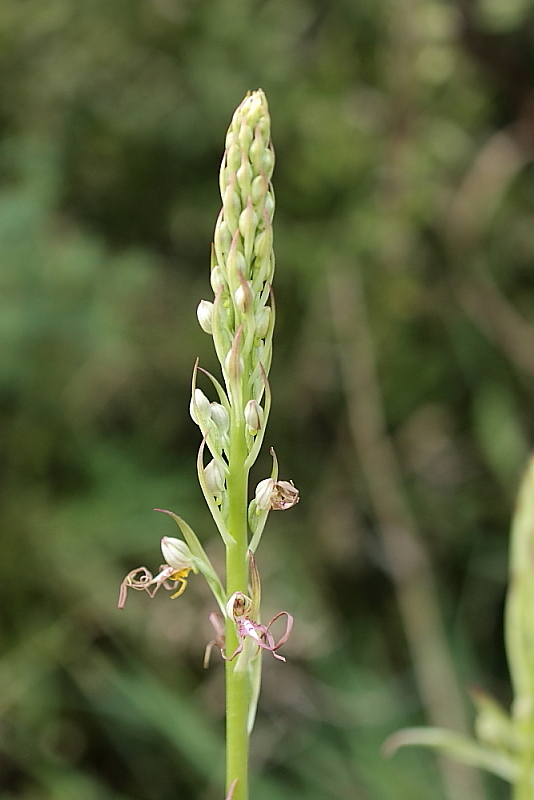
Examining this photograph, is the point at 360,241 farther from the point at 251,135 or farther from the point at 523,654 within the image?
the point at 251,135

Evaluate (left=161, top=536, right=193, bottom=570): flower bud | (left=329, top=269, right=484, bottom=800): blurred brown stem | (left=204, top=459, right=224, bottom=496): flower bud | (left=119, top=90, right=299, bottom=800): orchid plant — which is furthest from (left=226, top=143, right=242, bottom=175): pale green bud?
(left=329, top=269, right=484, bottom=800): blurred brown stem

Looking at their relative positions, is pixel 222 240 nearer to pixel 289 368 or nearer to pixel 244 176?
pixel 244 176

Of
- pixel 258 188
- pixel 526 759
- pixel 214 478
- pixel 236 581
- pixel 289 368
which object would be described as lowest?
pixel 526 759

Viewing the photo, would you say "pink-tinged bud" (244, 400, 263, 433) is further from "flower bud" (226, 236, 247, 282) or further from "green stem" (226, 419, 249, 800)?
"flower bud" (226, 236, 247, 282)

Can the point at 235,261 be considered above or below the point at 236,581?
above

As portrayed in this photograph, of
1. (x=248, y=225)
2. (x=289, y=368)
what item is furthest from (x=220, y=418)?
(x=289, y=368)

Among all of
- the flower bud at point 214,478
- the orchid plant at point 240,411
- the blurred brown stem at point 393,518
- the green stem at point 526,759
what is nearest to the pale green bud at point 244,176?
the orchid plant at point 240,411

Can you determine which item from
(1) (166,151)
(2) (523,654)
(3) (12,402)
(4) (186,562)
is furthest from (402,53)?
(4) (186,562)
